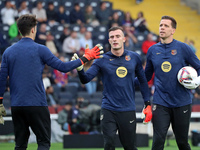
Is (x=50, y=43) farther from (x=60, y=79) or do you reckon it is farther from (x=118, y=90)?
(x=118, y=90)

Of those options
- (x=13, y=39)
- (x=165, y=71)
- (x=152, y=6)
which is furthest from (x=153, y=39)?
(x=165, y=71)

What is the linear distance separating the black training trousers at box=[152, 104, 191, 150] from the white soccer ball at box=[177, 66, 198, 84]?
47 cm

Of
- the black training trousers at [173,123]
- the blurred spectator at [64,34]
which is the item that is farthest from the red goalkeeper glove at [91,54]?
the blurred spectator at [64,34]

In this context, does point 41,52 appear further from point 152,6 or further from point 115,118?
point 152,6

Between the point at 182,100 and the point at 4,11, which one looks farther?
the point at 4,11

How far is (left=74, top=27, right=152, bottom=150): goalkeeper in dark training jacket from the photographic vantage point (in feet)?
21.7

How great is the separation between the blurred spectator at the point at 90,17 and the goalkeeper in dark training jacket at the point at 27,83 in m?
12.3

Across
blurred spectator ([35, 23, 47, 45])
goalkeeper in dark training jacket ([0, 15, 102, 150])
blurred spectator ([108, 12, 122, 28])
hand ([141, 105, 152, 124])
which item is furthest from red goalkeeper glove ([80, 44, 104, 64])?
blurred spectator ([108, 12, 122, 28])

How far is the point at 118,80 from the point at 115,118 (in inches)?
22.8

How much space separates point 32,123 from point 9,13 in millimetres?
11687

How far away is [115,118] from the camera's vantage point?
6.66 m

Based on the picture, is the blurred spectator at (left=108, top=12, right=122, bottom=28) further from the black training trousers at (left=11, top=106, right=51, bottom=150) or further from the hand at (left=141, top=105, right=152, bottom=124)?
the black training trousers at (left=11, top=106, right=51, bottom=150)

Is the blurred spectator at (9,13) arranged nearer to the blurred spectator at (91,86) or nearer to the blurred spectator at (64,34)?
the blurred spectator at (64,34)

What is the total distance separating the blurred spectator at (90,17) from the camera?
1825cm
